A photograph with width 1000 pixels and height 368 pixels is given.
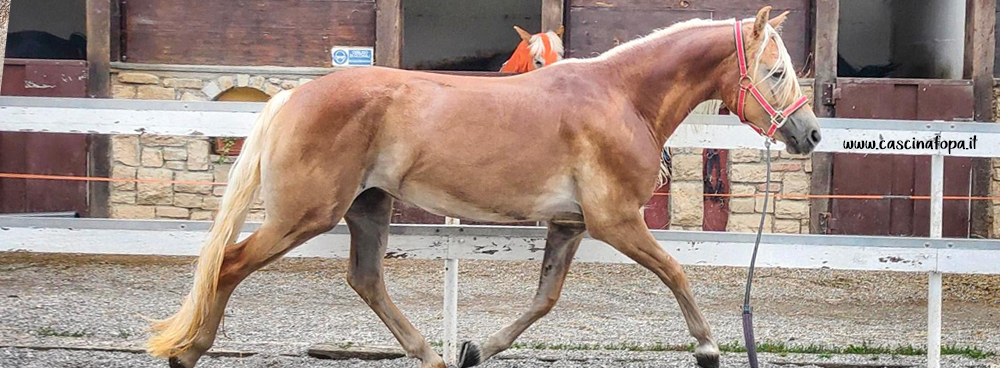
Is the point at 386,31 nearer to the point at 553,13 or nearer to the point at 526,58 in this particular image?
the point at 526,58

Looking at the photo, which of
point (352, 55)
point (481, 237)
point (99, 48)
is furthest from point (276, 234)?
point (99, 48)

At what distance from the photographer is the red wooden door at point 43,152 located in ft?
32.7

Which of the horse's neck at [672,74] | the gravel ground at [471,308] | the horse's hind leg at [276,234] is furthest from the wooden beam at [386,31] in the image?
the horse's hind leg at [276,234]

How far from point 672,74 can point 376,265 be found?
1.51 m

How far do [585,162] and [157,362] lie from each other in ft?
7.41

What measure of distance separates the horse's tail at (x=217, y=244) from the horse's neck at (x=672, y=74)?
143 centimetres

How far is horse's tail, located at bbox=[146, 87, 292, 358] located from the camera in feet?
14.2

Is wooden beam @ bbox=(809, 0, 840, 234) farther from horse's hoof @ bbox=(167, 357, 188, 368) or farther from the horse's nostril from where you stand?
horse's hoof @ bbox=(167, 357, 188, 368)

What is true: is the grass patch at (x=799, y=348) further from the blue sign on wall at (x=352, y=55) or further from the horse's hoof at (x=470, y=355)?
the blue sign on wall at (x=352, y=55)

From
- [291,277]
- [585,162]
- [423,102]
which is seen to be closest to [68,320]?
[291,277]

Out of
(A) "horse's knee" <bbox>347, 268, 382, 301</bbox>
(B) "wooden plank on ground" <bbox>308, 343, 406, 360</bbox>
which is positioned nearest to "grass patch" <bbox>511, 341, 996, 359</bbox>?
(B) "wooden plank on ground" <bbox>308, 343, 406, 360</bbox>

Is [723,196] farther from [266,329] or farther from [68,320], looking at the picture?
[68,320]

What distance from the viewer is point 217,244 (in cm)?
433

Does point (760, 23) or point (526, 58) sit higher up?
point (526, 58)
